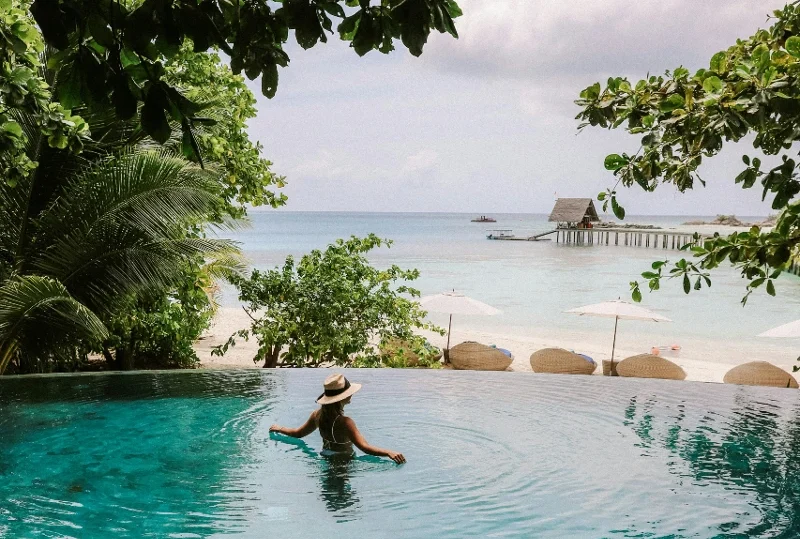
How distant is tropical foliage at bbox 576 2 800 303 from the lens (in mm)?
2998

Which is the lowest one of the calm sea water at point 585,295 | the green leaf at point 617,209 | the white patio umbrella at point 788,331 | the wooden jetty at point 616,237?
the calm sea water at point 585,295

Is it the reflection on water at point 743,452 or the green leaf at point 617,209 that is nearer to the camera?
the green leaf at point 617,209

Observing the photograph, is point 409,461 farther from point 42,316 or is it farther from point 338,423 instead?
point 42,316

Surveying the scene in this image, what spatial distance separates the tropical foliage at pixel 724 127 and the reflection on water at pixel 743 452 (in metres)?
2.00

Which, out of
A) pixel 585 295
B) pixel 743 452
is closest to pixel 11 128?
pixel 743 452

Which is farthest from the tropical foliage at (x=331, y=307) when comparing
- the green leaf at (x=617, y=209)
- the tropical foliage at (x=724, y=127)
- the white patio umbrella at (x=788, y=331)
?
the green leaf at (x=617, y=209)

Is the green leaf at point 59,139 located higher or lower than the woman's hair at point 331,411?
higher

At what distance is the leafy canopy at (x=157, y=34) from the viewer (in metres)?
1.95

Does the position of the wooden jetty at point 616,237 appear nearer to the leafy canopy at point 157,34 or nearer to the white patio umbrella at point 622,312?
the white patio umbrella at point 622,312

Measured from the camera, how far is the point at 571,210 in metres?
76.0

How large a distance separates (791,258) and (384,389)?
5718 millimetres

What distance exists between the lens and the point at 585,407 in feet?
26.2

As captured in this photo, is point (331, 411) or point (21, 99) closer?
point (21, 99)

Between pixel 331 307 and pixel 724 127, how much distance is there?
904 cm
